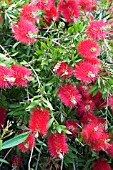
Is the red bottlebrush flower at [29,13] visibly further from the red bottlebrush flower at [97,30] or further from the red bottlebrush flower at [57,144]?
the red bottlebrush flower at [57,144]

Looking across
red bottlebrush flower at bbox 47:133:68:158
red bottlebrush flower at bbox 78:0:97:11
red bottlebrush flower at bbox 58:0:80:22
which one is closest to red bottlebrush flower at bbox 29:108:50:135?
red bottlebrush flower at bbox 47:133:68:158

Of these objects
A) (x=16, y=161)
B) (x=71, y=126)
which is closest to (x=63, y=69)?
(x=71, y=126)

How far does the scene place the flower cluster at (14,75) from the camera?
1.62 meters

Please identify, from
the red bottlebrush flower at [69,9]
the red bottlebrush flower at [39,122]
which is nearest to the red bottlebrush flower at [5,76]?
the red bottlebrush flower at [39,122]

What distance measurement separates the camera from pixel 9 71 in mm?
1651

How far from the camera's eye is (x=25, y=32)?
1.85m

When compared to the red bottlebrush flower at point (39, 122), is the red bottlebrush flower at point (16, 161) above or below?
below

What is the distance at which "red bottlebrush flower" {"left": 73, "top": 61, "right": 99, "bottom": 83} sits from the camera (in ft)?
5.97

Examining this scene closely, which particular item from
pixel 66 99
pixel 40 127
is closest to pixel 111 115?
pixel 66 99

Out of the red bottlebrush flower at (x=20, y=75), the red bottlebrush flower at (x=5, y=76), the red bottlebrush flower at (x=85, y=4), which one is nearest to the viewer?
the red bottlebrush flower at (x=5, y=76)

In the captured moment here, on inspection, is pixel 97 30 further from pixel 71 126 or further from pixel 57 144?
pixel 57 144

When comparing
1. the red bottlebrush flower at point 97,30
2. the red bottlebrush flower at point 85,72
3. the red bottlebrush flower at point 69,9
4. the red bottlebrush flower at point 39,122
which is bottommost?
the red bottlebrush flower at point 39,122

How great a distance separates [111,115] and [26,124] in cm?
55

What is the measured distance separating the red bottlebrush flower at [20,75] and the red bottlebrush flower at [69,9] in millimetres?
623
